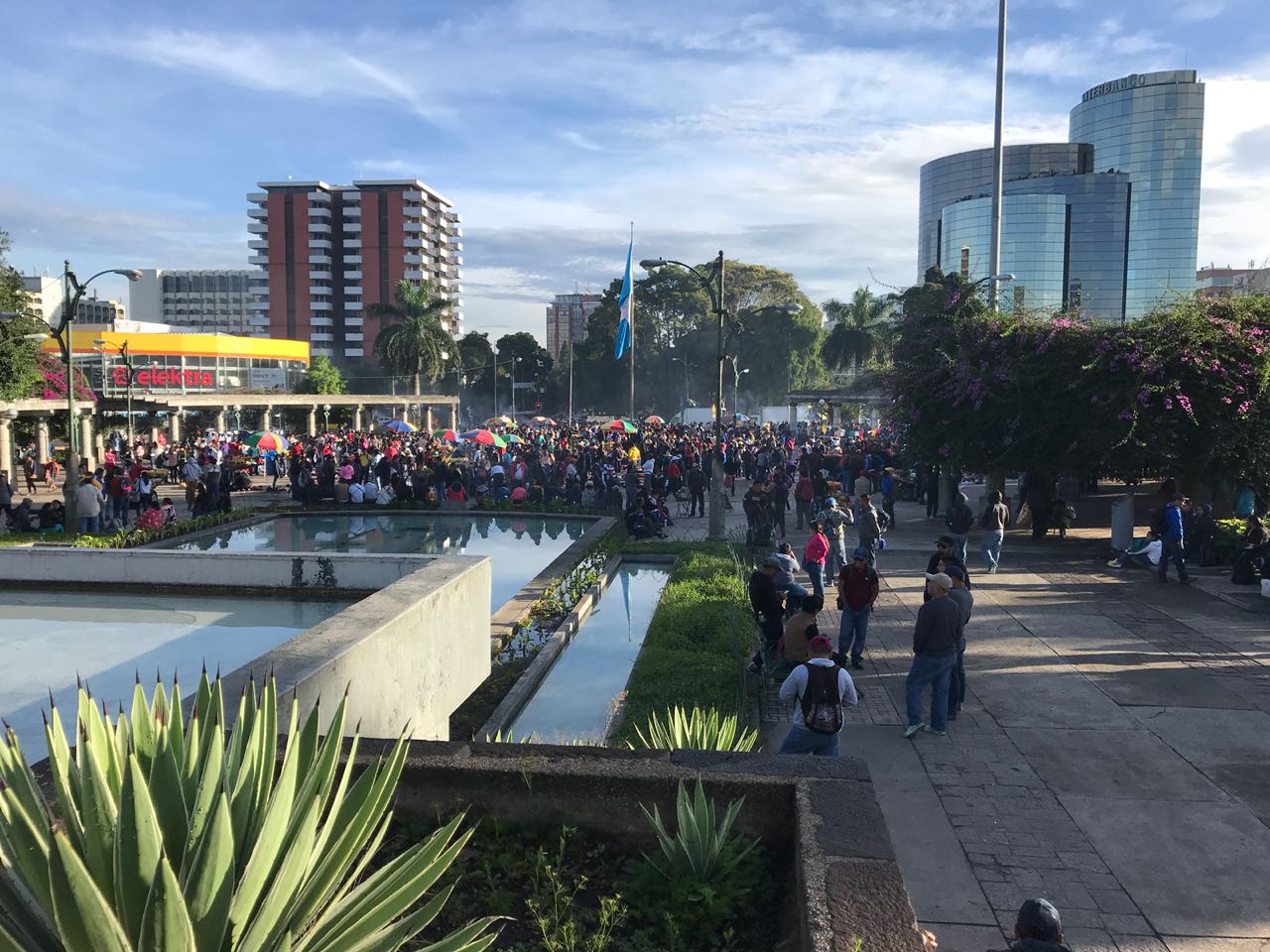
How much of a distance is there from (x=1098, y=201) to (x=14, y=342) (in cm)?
13666

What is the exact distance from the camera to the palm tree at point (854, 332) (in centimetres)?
7444

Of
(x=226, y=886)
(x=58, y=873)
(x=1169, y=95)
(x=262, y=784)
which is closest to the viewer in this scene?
(x=58, y=873)

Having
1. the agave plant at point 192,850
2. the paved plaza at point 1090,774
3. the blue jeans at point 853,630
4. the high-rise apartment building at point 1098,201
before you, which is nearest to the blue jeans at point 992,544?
the paved plaza at point 1090,774

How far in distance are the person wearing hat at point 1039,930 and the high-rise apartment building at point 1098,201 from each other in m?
123

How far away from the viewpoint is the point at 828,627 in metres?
12.3

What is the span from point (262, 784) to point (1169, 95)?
558 feet

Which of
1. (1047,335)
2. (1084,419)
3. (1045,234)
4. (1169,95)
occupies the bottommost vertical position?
(1084,419)

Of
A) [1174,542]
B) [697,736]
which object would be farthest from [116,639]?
[1174,542]

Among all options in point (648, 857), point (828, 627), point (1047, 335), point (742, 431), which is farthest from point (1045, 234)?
point (648, 857)

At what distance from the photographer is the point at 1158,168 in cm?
14350

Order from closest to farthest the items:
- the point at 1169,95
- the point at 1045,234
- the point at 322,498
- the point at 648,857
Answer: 1. the point at 648,857
2. the point at 322,498
3. the point at 1045,234
4. the point at 1169,95

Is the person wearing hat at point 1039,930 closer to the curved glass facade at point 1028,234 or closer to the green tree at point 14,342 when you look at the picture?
the green tree at point 14,342

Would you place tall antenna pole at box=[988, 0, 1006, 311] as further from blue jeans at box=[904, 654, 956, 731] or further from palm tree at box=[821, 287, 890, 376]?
palm tree at box=[821, 287, 890, 376]

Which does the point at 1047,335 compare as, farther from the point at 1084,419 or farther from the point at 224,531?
the point at 224,531
